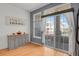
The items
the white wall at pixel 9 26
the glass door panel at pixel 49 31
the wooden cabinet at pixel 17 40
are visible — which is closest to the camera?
the white wall at pixel 9 26

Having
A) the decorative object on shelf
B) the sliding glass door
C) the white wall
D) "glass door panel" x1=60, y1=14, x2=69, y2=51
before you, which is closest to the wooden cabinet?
the white wall

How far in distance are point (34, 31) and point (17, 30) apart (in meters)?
0.39

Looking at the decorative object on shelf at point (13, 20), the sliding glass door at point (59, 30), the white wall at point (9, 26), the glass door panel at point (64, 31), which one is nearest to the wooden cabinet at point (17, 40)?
the white wall at point (9, 26)

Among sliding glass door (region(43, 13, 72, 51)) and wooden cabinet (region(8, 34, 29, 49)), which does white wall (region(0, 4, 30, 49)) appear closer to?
wooden cabinet (region(8, 34, 29, 49))

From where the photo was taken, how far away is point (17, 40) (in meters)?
1.99

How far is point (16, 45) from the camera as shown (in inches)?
77.6

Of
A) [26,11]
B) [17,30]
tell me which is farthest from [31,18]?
[17,30]

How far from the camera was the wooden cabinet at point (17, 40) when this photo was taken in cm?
191

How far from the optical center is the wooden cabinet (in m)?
1.91

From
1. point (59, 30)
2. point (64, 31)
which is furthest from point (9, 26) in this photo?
point (64, 31)

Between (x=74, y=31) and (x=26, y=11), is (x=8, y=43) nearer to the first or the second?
(x=26, y=11)

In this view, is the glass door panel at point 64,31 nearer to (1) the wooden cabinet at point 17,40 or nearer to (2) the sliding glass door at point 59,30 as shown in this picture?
(2) the sliding glass door at point 59,30

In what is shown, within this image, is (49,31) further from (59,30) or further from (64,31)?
(64,31)

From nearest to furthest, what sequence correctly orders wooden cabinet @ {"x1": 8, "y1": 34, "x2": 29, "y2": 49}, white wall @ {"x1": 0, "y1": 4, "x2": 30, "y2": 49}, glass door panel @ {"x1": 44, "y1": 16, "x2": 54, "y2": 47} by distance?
white wall @ {"x1": 0, "y1": 4, "x2": 30, "y2": 49} → wooden cabinet @ {"x1": 8, "y1": 34, "x2": 29, "y2": 49} → glass door panel @ {"x1": 44, "y1": 16, "x2": 54, "y2": 47}
